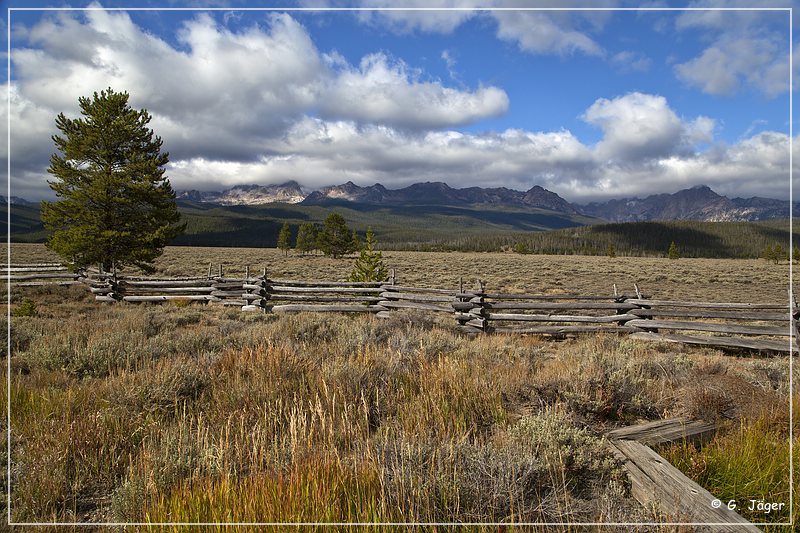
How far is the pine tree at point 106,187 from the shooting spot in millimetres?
16891

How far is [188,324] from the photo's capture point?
36.4ft

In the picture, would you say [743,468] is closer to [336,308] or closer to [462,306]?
[462,306]

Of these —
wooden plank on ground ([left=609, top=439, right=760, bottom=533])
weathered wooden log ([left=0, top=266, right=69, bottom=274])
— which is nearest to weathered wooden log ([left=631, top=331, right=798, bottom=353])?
wooden plank on ground ([left=609, top=439, right=760, bottom=533])

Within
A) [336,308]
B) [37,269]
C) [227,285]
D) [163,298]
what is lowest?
[336,308]

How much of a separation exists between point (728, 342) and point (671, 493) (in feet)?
30.7

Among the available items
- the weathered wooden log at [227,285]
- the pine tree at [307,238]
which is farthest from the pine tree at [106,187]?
the pine tree at [307,238]

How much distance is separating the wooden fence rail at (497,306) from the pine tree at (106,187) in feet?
5.20

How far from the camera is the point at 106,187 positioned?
17031 mm

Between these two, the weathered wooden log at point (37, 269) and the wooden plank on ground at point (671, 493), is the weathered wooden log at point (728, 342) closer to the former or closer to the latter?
the wooden plank on ground at point (671, 493)

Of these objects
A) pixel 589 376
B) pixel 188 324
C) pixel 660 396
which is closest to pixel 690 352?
pixel 660 396

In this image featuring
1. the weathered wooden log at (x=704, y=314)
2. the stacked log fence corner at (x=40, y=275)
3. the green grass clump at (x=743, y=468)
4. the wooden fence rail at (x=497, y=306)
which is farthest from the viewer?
the stacked log fence corner at (x=40, y=275)

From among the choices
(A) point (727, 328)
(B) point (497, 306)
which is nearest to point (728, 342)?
(A) point (727, 328)

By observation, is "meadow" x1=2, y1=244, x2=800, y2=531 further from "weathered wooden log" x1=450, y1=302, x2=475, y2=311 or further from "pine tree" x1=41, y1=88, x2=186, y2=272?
"pine tree" x1=41, y1=88, x2=186, y2=272

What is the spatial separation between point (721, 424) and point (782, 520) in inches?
48.5
